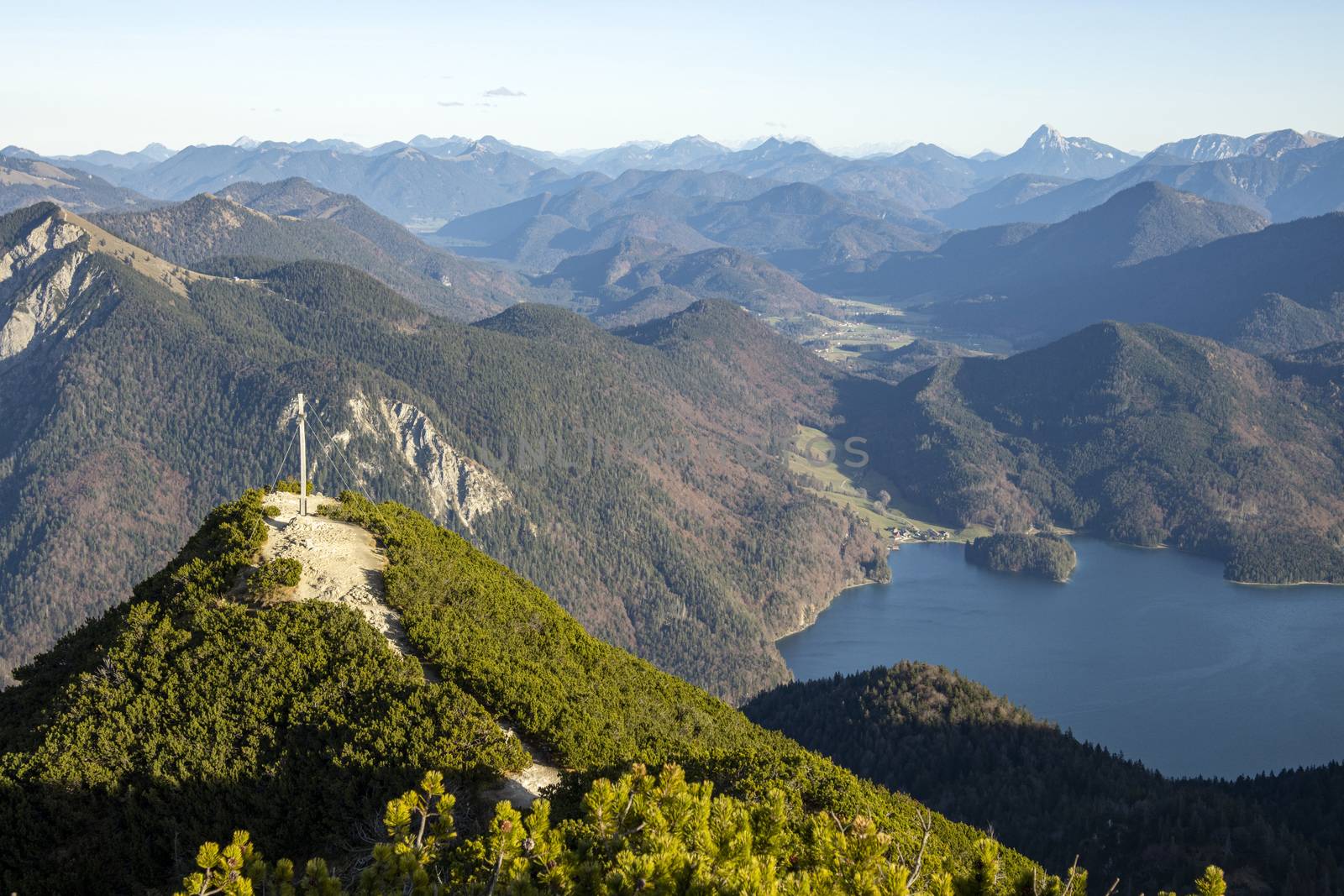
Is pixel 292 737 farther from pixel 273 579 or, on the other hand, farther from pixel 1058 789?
pixel 1058 789

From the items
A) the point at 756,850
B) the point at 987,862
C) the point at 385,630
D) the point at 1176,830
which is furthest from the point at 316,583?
the point at 1176,830

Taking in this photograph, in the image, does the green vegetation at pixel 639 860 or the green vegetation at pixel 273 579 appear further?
the green vegetation at pixel 273 579

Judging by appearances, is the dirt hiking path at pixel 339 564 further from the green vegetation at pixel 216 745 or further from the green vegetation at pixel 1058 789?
the green vegetation at pixel 1058 789

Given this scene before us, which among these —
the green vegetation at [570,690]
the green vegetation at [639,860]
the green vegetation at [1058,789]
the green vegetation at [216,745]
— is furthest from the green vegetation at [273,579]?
the green vegetation at [1058,789]

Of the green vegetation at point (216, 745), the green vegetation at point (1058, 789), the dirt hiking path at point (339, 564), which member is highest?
the dirt hiking path at point (339, 564)

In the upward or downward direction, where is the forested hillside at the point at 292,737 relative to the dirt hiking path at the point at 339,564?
downward

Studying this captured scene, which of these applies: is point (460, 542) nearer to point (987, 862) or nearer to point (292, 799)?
point (292, 799)
